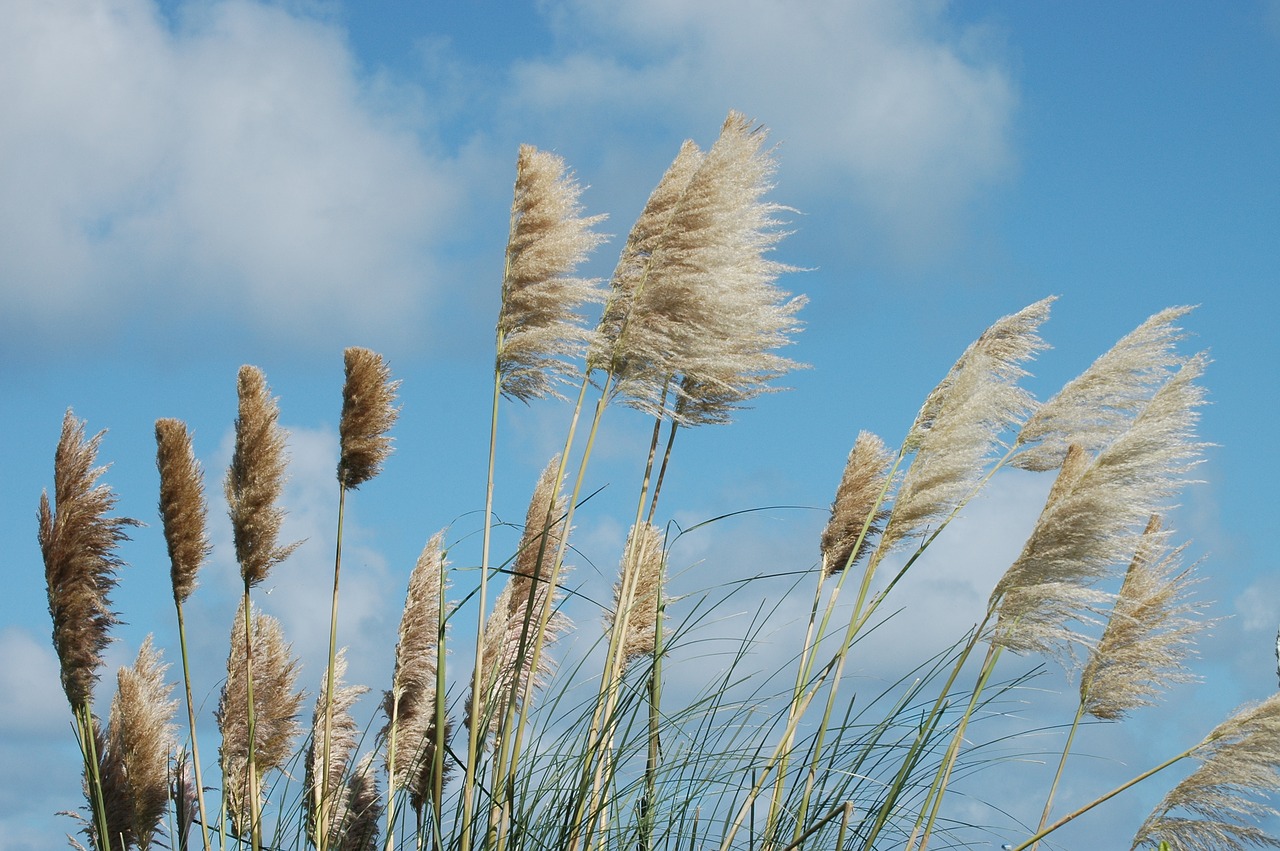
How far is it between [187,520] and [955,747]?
240 cm

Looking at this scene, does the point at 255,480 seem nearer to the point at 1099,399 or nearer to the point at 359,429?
the point at 359,429

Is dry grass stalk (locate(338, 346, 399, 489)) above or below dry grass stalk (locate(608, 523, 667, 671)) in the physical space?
above

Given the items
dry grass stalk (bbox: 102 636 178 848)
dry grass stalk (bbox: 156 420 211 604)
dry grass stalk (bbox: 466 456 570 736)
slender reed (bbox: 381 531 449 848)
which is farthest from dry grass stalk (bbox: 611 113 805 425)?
dry grass stalk (bbox: 102 636 178 848)

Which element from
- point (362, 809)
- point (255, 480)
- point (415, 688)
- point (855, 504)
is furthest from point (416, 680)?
point (855, 504)

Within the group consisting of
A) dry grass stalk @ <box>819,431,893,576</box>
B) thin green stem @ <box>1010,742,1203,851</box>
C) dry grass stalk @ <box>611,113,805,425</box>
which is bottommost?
thin green stem @ <box>1010,742,1203,851</box>

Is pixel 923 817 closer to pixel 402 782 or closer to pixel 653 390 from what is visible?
pixel 653 390

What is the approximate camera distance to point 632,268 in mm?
3271

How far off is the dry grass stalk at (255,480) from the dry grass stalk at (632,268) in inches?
47.9

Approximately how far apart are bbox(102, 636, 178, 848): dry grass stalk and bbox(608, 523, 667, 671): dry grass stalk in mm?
1752

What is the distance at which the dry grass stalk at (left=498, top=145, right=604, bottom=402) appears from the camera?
3254 mm

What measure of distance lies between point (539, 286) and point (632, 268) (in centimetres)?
26

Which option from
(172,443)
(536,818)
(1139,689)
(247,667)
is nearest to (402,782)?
(247,667)

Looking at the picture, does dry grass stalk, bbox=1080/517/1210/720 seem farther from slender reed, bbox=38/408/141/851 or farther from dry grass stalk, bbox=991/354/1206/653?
slender reed, bbox=38/408/141/851

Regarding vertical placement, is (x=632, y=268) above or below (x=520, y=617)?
above
